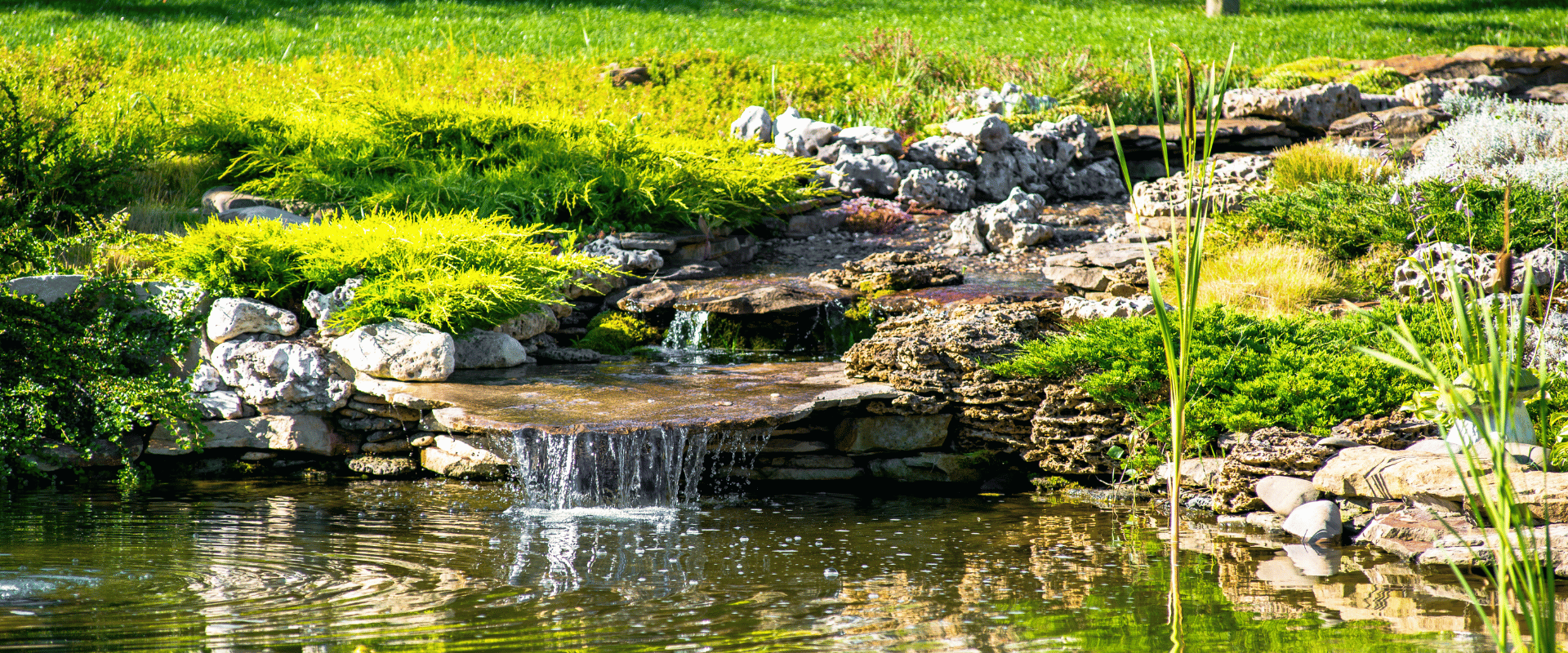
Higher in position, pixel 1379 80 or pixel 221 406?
pixel 1379 80

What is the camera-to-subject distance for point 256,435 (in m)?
6.41

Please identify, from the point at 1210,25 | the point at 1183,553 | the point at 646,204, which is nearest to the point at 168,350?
the point at 646,204

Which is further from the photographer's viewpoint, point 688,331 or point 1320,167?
point 1320,167

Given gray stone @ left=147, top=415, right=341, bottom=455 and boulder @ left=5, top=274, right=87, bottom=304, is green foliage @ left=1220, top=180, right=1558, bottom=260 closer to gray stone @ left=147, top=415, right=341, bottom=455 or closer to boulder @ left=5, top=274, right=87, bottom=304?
gray stone @ left=147, top=415, right=341, bottom=455

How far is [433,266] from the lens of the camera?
276 inches

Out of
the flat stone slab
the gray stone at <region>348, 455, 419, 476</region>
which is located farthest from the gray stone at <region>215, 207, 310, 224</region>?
the gray stone at <region>348, 455, 419, 476</region>

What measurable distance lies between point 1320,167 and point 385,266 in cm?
762

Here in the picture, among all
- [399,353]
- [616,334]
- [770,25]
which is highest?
[770,25]

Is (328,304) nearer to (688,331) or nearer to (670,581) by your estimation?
(688,331)

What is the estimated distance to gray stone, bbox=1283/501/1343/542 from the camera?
480 centimetres

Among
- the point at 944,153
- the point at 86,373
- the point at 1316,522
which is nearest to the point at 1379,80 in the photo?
the point at 944,153

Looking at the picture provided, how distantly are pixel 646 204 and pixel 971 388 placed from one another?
4.11 meters

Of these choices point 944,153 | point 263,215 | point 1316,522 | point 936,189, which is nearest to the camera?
point 1316,522

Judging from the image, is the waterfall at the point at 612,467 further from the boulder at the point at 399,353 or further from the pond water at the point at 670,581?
the boulder at the point at 399,353
